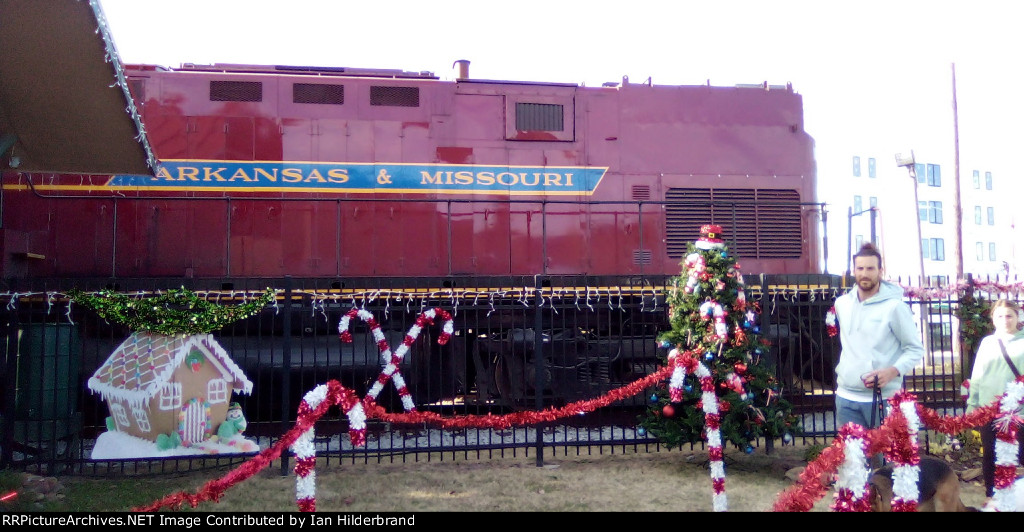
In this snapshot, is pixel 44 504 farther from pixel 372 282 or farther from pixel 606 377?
pixel 606 377

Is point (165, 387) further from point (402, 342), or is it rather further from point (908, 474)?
point (908, 474)

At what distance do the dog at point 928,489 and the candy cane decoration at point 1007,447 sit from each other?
38cm

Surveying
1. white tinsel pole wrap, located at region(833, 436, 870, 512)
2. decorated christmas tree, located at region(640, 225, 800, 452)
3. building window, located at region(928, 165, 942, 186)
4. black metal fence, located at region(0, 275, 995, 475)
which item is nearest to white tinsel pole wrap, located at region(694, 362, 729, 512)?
decorated christmas tree, located at region(640, 225, 800, 452)

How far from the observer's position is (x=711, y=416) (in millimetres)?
4480

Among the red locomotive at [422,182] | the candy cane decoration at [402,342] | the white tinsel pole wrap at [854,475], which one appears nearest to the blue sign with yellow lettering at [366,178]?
the red locomotive at [422,182]

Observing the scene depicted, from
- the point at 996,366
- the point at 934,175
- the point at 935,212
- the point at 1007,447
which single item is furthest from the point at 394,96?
the point at 934,175

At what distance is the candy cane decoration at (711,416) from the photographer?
13.9 feet

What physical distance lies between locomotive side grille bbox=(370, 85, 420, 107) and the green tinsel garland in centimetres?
337

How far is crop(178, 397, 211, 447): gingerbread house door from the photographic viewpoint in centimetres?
529

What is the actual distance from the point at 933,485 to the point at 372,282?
16.1 feet

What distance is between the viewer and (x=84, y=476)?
18.0ft

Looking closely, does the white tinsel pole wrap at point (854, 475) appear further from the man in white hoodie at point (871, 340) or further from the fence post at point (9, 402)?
the fence post at point (9, 402)
